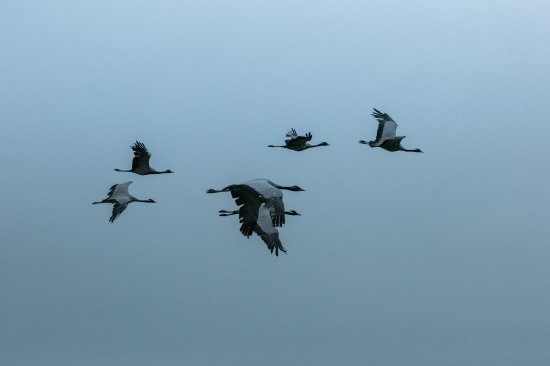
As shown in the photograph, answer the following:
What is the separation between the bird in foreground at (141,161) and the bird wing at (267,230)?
11.8 metres

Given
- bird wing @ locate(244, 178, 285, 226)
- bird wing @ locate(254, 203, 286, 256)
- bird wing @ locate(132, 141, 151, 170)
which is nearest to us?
bird wing @ locate(244, 178, 285, 226)

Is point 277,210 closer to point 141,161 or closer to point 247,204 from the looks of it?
point 247,204

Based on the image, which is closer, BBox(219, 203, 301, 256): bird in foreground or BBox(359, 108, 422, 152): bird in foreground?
BBox(219, 203, 301, 256): bird in foreground

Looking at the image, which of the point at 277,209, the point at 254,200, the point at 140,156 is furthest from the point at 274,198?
the point at 140,156

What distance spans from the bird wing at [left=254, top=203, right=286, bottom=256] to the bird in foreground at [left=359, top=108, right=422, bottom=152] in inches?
503

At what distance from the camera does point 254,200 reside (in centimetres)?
5119

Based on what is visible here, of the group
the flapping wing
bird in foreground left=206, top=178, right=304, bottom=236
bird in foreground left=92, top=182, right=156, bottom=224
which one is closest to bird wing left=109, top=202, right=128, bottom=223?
bird in foreground left=92, top=182, right=156, bottom=224

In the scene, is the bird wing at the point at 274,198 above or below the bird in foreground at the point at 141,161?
below

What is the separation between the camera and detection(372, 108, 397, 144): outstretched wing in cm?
6306

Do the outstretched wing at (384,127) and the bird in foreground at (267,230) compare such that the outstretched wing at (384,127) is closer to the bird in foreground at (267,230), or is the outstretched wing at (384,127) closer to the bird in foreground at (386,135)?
the bird in foreground at (386,135)

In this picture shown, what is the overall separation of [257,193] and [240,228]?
76.0 inches

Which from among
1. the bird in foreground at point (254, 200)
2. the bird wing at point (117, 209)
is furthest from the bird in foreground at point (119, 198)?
the bird in foreground at point (254, 200)

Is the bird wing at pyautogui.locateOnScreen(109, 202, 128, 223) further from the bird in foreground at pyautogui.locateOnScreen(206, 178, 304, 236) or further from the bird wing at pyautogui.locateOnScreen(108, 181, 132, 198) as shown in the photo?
the bird in foreground at pyautogui.locateOnScreen(206, 178, 304, 236)

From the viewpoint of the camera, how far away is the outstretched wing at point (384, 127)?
6306cm
